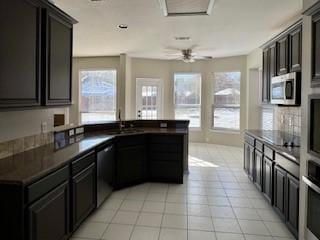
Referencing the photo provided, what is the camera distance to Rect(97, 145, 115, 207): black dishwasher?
3408 mm

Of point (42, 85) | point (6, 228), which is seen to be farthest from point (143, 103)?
point (6, 228)

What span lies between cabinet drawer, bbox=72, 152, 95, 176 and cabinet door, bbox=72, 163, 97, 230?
0.16ft

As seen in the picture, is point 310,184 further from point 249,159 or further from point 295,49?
point 249,159

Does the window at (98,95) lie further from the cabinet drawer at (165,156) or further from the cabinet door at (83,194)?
the cabinet door at (83,194)

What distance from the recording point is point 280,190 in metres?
3.08

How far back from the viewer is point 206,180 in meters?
4.82

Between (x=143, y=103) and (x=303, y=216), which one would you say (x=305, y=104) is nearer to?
(x=303, y=216)

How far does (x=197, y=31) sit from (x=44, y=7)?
318cm

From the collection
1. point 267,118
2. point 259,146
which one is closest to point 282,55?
point 259,146

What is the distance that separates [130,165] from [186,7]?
2.46m

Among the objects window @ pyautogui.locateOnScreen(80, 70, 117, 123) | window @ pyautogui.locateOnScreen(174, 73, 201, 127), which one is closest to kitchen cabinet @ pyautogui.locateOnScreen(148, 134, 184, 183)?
window @ pyautogui.locateOnScreen(80, 70, 117, 123)

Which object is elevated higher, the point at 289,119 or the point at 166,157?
the point at 289,119

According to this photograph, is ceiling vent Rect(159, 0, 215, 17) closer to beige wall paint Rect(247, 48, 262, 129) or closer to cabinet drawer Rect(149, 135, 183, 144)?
cabinet drawer Rect(149, 135, 183, 144)

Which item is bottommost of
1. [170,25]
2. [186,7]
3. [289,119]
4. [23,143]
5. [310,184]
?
[310,184]
